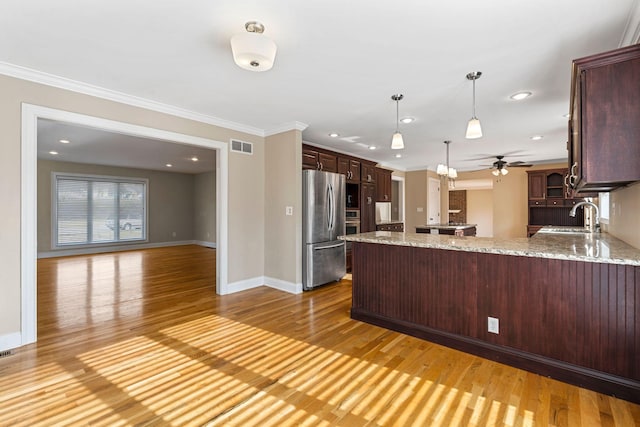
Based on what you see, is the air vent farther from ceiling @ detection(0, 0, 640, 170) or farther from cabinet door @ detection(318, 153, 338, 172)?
cabinet door @ detection(318, 153, 338, 172)

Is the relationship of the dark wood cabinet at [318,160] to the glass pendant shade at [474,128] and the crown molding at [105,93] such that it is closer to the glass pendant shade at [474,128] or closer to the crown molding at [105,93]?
the crown molding at [105,93]

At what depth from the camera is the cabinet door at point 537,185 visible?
729cm

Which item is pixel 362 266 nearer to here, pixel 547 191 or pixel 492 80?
pixel 492 80

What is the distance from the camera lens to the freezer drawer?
14.6 feet

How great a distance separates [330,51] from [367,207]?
4.20 meters

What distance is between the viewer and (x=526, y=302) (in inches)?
Answer: 90.6

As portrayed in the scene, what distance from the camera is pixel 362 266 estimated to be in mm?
3266

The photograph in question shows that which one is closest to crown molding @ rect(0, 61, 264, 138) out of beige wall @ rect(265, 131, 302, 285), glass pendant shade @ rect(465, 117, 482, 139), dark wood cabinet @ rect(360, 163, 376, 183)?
beige wall @ rect(265, 131, 302, 285)

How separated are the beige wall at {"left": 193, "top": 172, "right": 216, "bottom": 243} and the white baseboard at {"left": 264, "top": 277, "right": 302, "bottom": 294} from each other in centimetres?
554

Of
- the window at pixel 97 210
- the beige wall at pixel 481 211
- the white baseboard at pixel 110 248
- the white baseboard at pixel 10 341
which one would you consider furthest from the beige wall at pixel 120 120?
the beige wall at pixel 481 211

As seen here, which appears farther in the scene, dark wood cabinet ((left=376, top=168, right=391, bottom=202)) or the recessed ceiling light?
dark wood cabinet ((left=376, top=168, right=391, bottom=202))

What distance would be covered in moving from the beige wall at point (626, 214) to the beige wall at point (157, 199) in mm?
10208

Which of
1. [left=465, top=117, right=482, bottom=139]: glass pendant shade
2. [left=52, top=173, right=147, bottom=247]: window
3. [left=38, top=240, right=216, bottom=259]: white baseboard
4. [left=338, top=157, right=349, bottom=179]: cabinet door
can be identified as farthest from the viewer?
[left=52, top=173, right=147, bottom=247]: window

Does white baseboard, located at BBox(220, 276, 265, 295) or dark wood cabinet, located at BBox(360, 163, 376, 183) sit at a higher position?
dark wood cabinet, located at BBox(360, 163, 376, 183)
